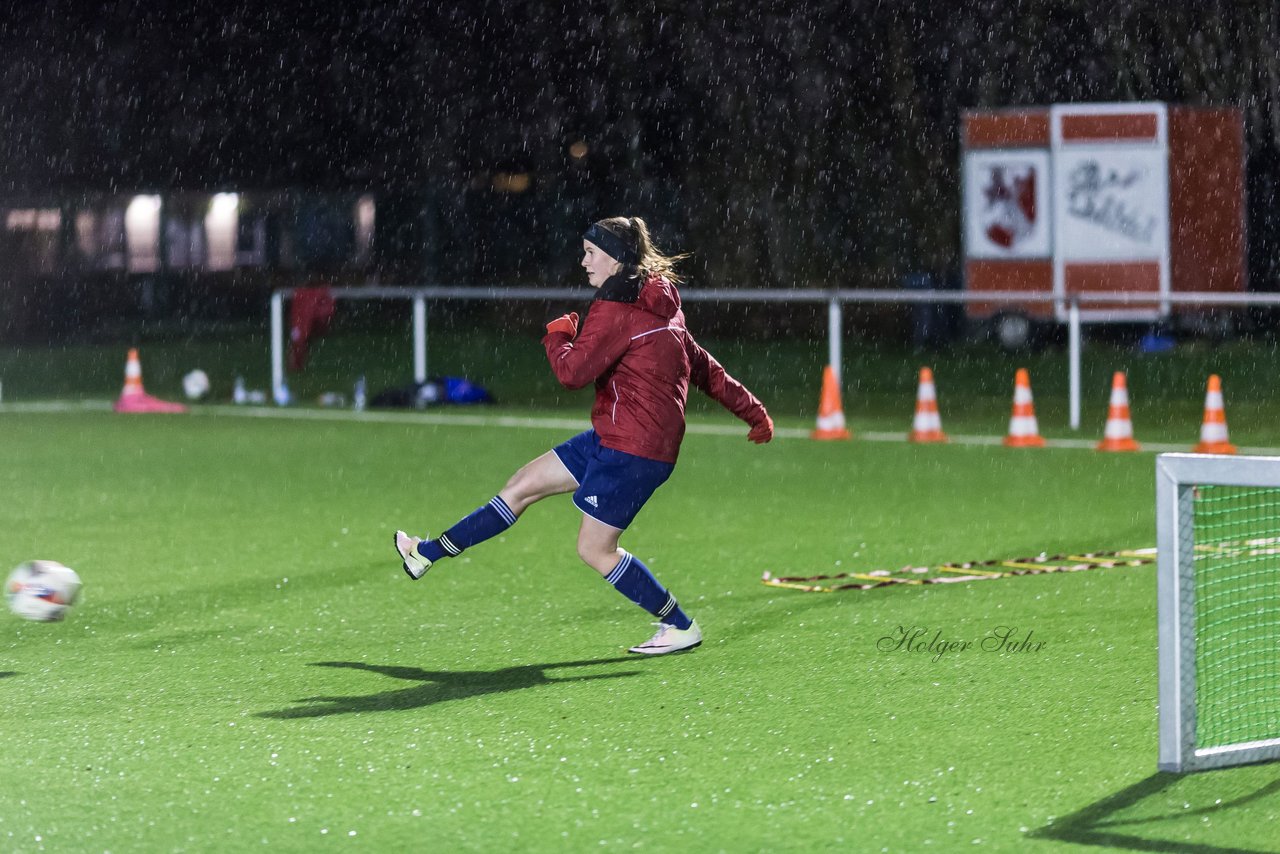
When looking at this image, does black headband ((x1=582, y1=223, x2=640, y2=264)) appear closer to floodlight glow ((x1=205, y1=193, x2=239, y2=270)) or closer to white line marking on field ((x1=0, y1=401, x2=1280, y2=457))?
white line marking on field ((x1=0, y1=401, x2=1280, y2=457))

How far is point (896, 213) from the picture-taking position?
39.8 metres

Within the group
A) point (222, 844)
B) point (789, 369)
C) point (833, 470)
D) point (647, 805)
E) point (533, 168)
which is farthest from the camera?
point (533, 168)

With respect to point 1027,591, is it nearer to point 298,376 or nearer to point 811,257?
point 298,376

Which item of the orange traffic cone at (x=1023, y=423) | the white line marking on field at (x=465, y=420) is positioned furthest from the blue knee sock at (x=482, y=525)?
the orange traffic cone at (x=1023, y=423)

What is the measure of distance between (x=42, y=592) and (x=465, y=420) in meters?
12.0

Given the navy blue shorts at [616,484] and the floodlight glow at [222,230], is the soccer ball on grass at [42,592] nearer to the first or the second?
the navy blue shorts at [616,484]

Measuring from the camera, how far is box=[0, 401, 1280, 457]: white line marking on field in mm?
17484

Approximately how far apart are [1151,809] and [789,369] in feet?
74.7

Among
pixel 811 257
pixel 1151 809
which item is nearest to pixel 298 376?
pixel 811 257

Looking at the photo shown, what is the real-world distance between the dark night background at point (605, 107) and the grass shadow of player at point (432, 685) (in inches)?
1023

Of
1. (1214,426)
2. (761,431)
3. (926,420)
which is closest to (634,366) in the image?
(761,431)

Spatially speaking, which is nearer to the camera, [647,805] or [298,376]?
[647,805]

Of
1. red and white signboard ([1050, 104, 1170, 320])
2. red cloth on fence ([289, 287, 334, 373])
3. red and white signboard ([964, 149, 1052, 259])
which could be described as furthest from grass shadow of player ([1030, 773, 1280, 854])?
red and white signboard ([964, 149, 1052, 259])

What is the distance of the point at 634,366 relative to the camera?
Result: 8.09 metres
